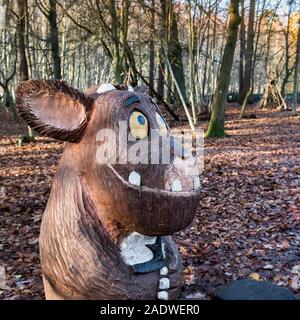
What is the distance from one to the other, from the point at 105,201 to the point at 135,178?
21 centimetres

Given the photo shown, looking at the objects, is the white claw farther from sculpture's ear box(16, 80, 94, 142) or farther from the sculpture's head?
sculpture's ear box(16, 80, 94, 142)

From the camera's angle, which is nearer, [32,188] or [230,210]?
[230,210]

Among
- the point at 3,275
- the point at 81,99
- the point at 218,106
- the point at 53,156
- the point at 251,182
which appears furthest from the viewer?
the point at 218,106

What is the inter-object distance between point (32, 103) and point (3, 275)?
9.68ft

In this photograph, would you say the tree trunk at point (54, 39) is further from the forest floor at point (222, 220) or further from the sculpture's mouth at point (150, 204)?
the sculpture's mouth at point (150, 204)

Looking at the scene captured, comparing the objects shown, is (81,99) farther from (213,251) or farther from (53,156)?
(53,156)

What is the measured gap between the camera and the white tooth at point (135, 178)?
6.29ft

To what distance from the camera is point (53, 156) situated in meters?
10.6

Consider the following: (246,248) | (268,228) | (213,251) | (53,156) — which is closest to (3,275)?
(213,251)

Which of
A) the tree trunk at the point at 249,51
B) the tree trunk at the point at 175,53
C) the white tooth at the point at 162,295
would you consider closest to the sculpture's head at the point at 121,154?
the white tooth at the point at 162,295

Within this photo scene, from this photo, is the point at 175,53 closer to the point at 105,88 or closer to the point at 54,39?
the point at 54,39

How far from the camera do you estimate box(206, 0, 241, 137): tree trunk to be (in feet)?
38.3

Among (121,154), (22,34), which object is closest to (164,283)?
(121,154)

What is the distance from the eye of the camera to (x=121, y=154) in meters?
1.96
